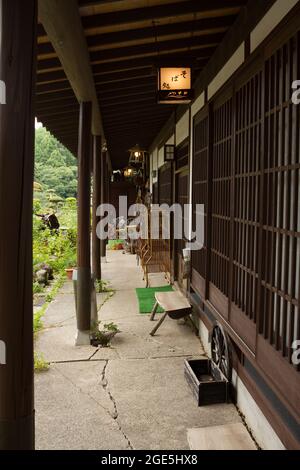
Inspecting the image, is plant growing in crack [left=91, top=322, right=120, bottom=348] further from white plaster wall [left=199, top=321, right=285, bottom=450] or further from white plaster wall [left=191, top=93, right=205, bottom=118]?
white plaster wall [left=191, top=93, right=205, bottom=118]

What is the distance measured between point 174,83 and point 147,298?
5.53m

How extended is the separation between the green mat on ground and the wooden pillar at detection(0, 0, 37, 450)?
6480 mm

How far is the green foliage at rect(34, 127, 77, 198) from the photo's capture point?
164 feet

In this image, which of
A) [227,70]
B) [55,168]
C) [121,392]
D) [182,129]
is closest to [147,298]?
[182,129]

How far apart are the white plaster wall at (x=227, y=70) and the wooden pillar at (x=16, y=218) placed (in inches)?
119

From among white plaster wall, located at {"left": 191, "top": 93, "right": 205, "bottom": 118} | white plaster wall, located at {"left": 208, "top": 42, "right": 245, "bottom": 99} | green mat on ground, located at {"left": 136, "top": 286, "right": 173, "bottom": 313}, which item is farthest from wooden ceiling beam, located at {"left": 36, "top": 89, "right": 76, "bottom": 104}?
green mat on ground, located at {"left": 136, "top": 286, "right": 173, "bottom": 313}

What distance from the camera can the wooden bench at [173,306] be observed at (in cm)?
738

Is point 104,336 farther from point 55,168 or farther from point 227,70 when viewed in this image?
point 55,168

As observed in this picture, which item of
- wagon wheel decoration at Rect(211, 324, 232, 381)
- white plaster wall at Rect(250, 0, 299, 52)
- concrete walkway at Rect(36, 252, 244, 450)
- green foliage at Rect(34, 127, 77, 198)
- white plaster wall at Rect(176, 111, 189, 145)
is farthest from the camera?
green foliage at Rect(34, 127, 77, 198)

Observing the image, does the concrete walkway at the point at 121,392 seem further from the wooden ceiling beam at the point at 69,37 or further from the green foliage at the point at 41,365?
the wooden ceiling beam at the point at 69,37

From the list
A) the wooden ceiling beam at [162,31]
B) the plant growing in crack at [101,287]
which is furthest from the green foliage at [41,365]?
the plant growing in crack at [101,287]

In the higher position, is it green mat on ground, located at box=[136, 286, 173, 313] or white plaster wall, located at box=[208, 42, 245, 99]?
white plaster wall, located at box=[208, 42, 245, 99]
